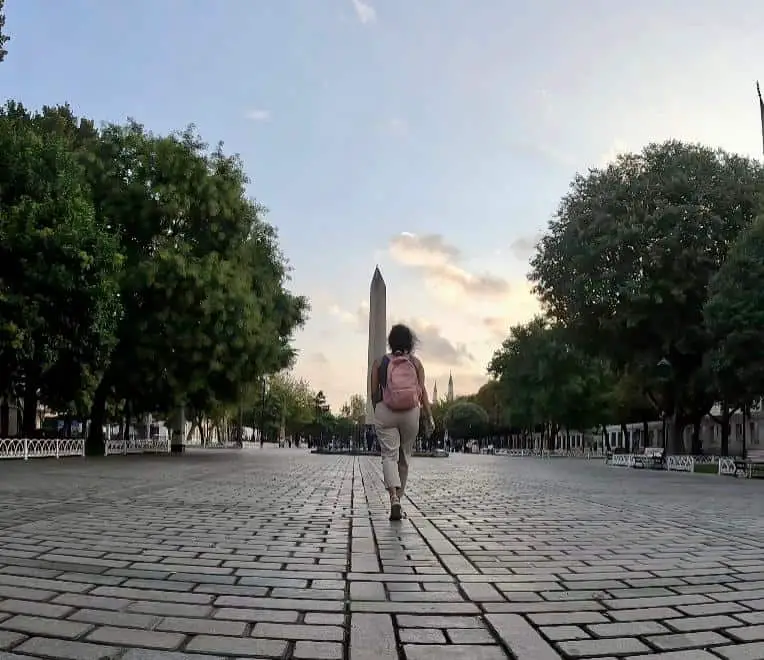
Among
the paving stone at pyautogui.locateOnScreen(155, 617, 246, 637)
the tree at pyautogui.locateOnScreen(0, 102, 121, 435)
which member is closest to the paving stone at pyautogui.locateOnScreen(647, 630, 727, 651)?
the paving stone at pyautogui.locateOnScreen(155, 617, 246, 637)

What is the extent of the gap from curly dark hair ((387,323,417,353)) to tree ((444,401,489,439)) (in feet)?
289

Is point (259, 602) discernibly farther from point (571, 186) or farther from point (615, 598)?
point (571, 186)

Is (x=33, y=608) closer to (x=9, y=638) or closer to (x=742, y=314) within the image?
(x=9, y=638)

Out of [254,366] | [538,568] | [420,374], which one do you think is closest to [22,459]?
[254,366]

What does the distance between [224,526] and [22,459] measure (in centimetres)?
2137

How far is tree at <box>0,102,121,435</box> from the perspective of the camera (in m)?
21.5

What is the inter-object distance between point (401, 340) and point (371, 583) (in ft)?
12.5

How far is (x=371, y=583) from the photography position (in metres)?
4.75

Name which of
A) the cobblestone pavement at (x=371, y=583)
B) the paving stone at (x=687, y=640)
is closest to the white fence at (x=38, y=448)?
the cobblestone pavement at (x=371, y=583)

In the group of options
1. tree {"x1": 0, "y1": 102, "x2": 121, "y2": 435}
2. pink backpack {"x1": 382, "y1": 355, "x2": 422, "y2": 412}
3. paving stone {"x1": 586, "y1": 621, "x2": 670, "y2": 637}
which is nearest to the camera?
paving stone {"x1": 586, "y1": 621, "x2": 670, "y2": 637}

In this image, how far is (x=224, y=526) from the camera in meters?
7.47

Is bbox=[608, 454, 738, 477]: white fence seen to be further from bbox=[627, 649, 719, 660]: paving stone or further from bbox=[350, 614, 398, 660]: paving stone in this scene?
bbox=[350, 614, 398, 660]: paving stone

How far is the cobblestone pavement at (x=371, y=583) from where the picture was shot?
3453 mm

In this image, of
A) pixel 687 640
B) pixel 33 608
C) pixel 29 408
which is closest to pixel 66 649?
pixel 33 608
